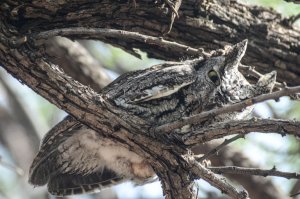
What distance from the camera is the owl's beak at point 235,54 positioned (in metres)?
3.40

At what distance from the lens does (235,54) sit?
3.42 metres

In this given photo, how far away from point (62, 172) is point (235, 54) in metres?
1.20

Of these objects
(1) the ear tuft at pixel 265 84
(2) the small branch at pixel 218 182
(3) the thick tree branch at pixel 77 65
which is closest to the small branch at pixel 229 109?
(2) the small branch at pixel 218 182

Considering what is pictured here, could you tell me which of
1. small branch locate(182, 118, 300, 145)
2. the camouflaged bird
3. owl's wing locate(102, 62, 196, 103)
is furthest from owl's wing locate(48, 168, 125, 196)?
small branch locate(182, 118, 300, 145)

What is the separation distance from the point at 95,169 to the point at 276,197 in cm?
159

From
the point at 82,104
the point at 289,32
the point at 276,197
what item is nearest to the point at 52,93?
the point at 82,104

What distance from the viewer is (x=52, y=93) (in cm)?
297

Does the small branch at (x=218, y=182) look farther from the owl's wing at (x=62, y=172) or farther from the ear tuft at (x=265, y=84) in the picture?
the owl's wing at (x=62, y=172)

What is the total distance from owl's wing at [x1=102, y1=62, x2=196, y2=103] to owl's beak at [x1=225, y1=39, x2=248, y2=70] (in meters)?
0.19

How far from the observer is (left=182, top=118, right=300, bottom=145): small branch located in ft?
8.85

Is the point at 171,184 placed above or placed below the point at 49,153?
below

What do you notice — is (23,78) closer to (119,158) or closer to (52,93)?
(52,93)

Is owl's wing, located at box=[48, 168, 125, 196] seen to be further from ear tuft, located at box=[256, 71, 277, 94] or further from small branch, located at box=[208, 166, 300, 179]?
ear tuft, located at box=[256, 71, 277, 94]

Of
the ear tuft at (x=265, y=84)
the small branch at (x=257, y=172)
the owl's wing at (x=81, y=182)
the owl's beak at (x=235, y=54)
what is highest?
the owl's beak at (x=235, y=54)
